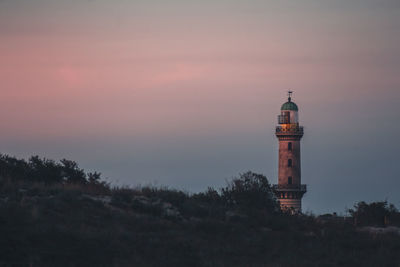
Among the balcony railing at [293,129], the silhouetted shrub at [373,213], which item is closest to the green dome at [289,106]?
the balcony railing at [293,129]

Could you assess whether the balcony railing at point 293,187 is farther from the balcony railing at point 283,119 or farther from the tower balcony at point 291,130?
the balcony railing at point 283,119

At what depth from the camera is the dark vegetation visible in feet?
92.9

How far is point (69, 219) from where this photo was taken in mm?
30969

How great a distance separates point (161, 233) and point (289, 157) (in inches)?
2715

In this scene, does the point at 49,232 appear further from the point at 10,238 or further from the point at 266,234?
the point at 266,234

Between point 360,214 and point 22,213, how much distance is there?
25289 mm

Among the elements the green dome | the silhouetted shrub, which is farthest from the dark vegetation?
the green dome

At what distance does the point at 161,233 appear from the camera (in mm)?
31578

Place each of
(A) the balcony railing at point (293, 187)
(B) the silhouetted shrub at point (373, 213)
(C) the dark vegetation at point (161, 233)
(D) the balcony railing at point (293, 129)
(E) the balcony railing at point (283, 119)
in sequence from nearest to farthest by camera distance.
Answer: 1. (C) the dark vegetation at point (161, 233)
2. (B) the silhouetted shrub at point (373, 213)
3. (D) the balcony railing at point (293, 129)
4. (E) the balcony railing at point (283, 119)
5. (A) the balcony railing at point (293, 187)

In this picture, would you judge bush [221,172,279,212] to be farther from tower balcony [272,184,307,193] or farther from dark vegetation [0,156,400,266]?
tower balcony [272,184,307,193]

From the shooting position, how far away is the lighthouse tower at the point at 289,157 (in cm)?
9812

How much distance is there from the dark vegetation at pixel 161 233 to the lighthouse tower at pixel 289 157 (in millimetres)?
58218

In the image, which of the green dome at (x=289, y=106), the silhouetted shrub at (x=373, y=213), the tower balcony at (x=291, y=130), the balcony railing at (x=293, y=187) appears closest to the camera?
the silhouetted shrub at (x=373, y=213)

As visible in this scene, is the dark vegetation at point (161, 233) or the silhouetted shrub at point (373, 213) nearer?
the dark vegetation at point (161, 233)
